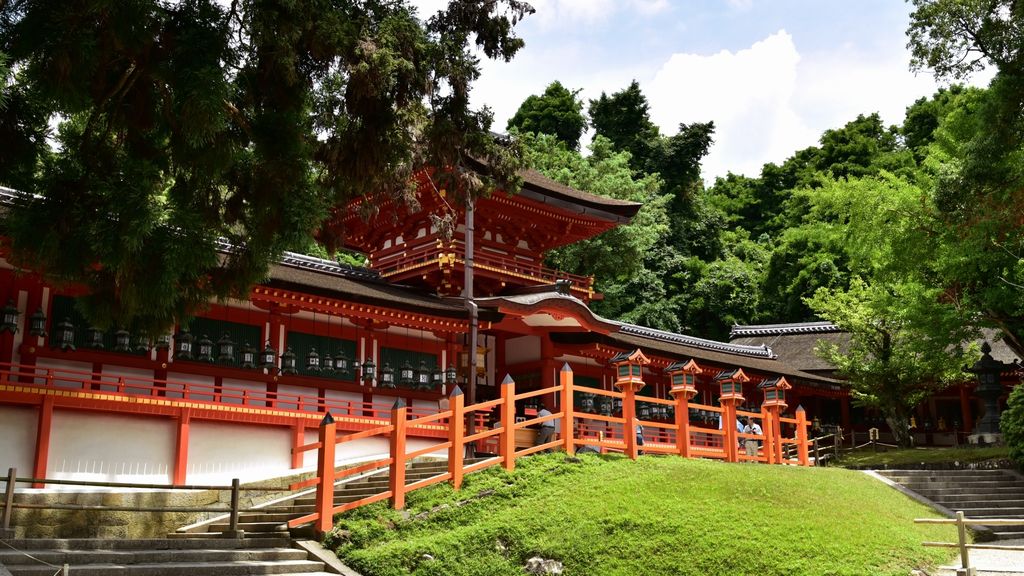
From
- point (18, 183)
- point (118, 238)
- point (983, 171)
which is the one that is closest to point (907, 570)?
point (983, 171)

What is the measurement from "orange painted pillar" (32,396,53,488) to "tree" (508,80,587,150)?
3782 cm

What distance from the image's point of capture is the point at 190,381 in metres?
19.0

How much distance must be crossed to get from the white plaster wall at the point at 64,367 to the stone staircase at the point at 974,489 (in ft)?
57.9

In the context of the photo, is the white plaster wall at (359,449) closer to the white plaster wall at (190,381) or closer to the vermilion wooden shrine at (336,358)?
the vermilion wooden shrine at (336,358)

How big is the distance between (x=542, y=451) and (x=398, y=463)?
3.98 meters

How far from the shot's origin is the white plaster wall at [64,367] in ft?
56.0

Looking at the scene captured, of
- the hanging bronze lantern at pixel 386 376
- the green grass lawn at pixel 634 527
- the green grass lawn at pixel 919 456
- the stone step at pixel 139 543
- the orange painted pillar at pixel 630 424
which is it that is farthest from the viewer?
the green grass lawn at pixel 919 456

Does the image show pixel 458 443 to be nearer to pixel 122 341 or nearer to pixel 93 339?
pixel 122 341

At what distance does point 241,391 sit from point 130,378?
235 cm

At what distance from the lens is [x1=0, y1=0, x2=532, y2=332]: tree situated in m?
10.5

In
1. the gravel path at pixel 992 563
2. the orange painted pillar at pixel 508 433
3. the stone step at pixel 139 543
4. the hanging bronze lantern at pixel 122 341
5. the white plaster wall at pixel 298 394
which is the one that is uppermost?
the hanging bronze lantern at pixel 122 341

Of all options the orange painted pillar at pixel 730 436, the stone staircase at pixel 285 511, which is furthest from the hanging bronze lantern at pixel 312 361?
the orange painted pillar at pixel 730 436

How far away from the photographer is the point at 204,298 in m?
12.4

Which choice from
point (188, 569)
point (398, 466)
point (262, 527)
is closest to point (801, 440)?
point (398, 466)
